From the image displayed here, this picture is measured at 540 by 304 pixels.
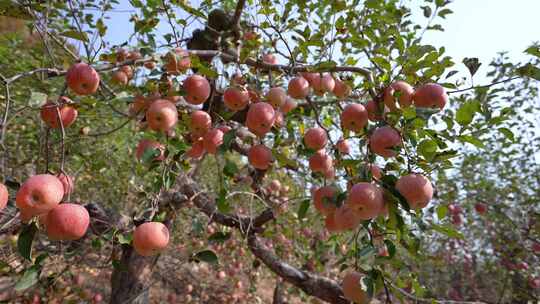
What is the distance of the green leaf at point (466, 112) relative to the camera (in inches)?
49.8

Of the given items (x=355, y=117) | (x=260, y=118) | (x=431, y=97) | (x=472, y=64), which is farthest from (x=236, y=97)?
(x=472, y=64)

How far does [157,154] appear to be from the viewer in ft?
4.82

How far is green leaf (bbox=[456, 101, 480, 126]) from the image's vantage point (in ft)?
4.15

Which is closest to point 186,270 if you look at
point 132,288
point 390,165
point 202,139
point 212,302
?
point 212,302

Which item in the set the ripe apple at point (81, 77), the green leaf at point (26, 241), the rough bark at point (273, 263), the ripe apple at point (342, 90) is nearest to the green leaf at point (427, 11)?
the ripe apple at point (342, 90)

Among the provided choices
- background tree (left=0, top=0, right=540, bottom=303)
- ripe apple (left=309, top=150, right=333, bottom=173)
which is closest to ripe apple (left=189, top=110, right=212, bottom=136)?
background tree (left=0, top=0, right=540, bottom=303)

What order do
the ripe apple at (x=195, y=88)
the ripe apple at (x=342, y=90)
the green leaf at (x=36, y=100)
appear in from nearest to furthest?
the green leaf at (x=36, y=100), the ripe apple at (x=195, y=88), the ripe apple at (x=342, y=90)

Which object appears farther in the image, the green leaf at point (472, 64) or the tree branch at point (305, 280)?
the tree branch at point (305, 280)

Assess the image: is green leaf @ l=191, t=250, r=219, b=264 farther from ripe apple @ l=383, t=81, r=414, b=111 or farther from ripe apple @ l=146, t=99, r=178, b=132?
ripe apple @ l=383, t=81, r=414, b=111

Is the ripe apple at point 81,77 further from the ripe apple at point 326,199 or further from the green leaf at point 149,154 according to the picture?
the ripe apple at point 326,199

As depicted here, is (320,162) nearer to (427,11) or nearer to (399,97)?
(399,97)

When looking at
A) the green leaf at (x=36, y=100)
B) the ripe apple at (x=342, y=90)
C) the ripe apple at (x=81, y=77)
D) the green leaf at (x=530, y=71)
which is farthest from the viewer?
the ripe apple at (x=342, y=90)

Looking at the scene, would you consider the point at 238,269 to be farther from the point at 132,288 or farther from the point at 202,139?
the point at 202,139

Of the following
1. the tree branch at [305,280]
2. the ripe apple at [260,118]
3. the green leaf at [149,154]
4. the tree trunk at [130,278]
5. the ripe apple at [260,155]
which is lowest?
the tree trunk at [130,278]
